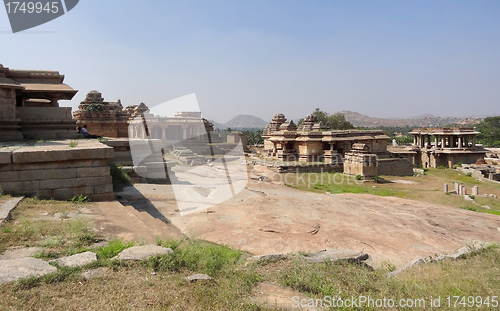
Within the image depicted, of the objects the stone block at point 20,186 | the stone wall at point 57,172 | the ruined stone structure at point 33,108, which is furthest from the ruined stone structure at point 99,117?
the stone block at point 20,186

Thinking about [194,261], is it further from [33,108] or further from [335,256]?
[33,108]

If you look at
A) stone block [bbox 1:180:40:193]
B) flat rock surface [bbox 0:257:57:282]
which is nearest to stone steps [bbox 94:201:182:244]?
flat rock surface [bbox 0:257:57:282]

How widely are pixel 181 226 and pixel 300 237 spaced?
2086 millimetres

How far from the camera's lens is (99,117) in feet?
76.1

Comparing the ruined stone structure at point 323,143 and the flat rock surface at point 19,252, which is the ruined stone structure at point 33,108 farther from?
the ruined stone structure at point 323,143

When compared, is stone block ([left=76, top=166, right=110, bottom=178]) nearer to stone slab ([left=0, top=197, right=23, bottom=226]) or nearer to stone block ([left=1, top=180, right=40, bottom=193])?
stone block ([left=1, top=180, right=40, bottom=193])

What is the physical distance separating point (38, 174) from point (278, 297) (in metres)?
4.76

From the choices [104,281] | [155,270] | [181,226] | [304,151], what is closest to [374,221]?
[181,226]

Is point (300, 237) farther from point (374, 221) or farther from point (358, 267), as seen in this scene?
point (374, 221)

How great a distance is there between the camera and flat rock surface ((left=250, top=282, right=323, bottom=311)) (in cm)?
262

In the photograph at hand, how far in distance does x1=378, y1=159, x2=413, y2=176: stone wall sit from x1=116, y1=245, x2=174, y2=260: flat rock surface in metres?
21.1

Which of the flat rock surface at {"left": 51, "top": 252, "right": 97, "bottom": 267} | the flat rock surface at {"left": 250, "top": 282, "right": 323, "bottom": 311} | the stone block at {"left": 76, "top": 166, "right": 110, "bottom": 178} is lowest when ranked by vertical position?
the flat rock surface at {"left": 250, "top": 282, "right": 323, "bottom": 311}

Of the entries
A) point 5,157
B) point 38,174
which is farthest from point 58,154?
point 5,157

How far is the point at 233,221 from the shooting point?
18.4 feet
